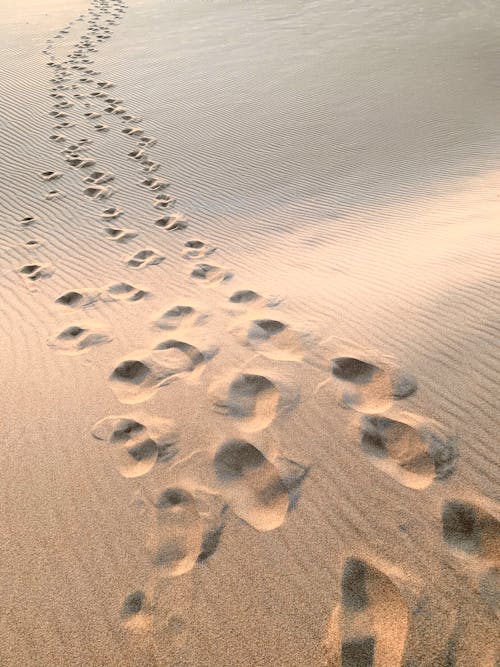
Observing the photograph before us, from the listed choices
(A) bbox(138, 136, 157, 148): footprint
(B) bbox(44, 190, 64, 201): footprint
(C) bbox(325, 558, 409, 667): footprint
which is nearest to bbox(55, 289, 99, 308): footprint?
(B) bbox(44, 190, 64, 201): footprint

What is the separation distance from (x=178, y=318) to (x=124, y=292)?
0.67m

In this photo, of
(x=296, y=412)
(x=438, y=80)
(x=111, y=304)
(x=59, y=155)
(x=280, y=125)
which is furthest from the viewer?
(x=438, y=80)

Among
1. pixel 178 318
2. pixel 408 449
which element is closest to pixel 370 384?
pixel 408 449

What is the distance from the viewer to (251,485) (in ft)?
5.82

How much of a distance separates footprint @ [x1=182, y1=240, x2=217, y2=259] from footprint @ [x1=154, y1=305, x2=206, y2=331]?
980mm

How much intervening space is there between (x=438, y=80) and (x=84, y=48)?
325 inches

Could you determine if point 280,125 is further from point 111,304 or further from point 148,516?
point 148,516

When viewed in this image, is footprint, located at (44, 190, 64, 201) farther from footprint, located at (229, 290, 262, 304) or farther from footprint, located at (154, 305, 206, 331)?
footprint, located at (229, 290, 262, 304)

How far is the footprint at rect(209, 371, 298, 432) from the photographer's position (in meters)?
2.06

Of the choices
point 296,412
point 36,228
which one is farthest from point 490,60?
point 296,412

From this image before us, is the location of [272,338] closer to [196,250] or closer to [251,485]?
[251,485]

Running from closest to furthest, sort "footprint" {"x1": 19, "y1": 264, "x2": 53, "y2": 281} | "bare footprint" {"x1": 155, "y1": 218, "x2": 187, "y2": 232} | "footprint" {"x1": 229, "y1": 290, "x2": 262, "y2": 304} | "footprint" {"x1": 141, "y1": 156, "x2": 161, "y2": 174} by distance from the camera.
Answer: "footprint" {"x1": 229, "y1": 290, "x2": 262, "y2": 304} → "footprint" {"x1": 19, "y1": 264, "x2": 53, "y2": 281} → "bare footprint" {"x1": 155, "y1": 218, "x2": 187, "y2": 232} → "footprint" {"x1": 141, "y1": 156, "x2": 161, "y2": 174}

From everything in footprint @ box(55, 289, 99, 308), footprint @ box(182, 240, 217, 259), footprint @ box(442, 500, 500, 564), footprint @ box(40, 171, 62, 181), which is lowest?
footprint @ box(55, 289, 99, 308)

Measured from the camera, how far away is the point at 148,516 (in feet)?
5.60
